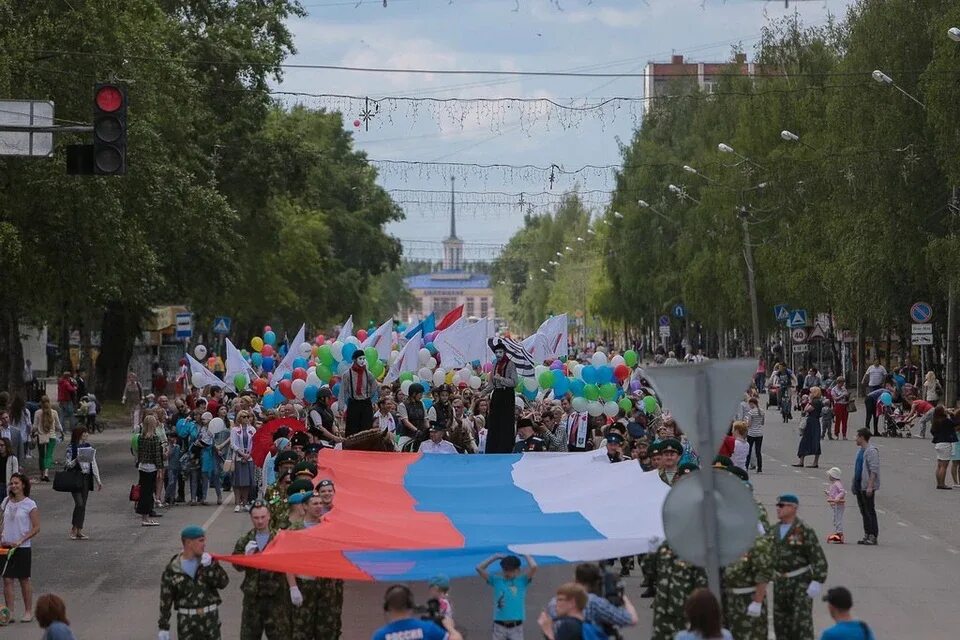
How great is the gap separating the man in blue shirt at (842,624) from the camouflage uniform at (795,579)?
8.10ft

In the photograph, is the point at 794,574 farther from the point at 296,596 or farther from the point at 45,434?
the point at 45,434

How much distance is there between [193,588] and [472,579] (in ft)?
24.5

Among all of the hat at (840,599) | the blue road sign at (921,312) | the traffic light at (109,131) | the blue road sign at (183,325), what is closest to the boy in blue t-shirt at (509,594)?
the hat at (840,599)

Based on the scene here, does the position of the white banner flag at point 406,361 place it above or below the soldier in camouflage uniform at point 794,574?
above

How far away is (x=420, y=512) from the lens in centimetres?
1673

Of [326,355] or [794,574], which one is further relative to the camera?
[326,355]

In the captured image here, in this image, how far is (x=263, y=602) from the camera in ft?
45.4

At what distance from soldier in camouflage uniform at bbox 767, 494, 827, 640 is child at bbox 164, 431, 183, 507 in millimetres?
16992

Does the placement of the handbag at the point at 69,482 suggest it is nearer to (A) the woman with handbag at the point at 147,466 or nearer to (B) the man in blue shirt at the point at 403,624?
(A) the woman with handbag at the point at 147,466

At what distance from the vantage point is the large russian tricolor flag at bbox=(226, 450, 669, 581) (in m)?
13.5

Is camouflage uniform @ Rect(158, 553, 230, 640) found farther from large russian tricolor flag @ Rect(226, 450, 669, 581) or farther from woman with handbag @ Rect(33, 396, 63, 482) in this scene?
woman with handbag @ Rect(33, 396, 63, 482)

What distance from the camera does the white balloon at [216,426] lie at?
28.3m

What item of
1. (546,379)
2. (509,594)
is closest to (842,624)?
(509,594)

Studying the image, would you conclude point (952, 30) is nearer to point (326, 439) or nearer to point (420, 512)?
point (326, 439)
